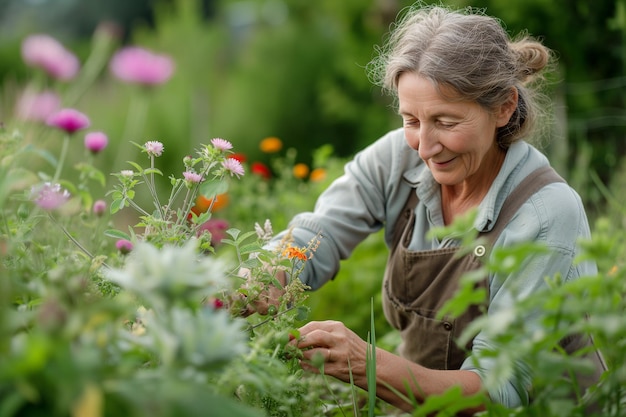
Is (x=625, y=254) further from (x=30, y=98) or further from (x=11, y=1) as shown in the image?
(x=11, y=1)

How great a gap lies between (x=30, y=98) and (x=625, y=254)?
1946 mm

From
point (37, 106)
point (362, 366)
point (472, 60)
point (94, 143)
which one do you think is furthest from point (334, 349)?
point (37, 106)

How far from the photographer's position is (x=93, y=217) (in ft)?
7.63

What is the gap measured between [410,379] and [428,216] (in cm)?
59

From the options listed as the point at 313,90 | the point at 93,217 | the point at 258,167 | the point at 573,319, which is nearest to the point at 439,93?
the point at 573,319

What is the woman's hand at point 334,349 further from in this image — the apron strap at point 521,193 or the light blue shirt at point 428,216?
the apron strap at point 521,193

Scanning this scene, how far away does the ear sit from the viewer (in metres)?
2.08

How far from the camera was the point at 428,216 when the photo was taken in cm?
226

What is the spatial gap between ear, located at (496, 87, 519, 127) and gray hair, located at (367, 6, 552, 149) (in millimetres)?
19

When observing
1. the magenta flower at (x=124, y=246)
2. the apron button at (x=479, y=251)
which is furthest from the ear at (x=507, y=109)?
the magenta flower at (x=124, y=246)

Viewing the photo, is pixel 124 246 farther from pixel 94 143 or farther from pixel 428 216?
pixel 428 216

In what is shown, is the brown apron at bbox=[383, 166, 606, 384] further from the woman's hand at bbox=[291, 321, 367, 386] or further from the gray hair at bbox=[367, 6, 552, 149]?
the woman's hand at bbox=[291, 321, 367, 386]

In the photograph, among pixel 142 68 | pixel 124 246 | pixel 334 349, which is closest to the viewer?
pixel 124 246

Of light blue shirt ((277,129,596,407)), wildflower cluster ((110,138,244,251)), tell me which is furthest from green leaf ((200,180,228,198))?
light blue shirt ((277,129,596,407))
